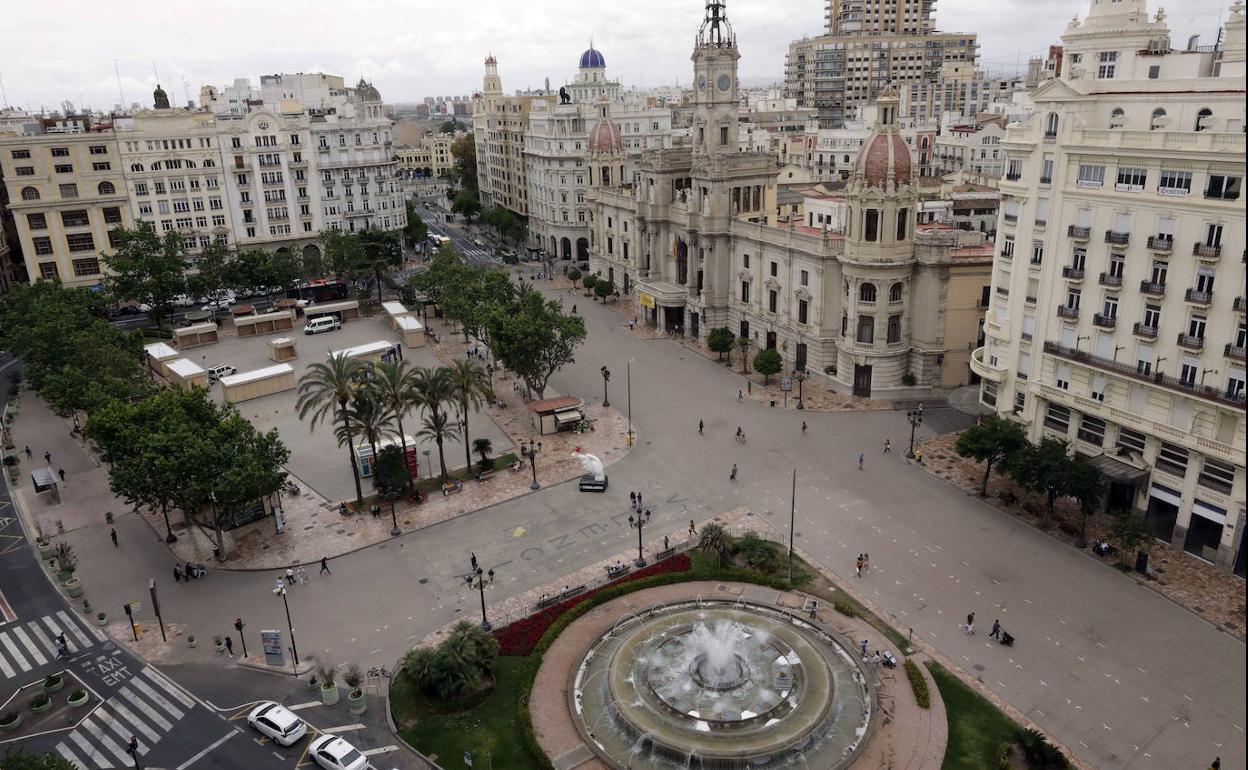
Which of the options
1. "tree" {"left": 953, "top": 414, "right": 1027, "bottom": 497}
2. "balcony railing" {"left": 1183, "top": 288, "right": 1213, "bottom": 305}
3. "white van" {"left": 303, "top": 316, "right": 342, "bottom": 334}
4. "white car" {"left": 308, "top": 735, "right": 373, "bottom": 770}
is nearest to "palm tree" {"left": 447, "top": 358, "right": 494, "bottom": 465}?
"white car" {"left": 308, "top": 735, "right": 373, "bottom": 770}

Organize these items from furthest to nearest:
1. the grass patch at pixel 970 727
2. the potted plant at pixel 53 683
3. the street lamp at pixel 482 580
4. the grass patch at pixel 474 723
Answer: the street lamp at pixel 482 580, the potted plant at pixel 53 683, the grass patch at pixel 474 723, the grass patch at pixel 970 727

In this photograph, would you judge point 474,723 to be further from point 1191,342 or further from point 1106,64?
point 1106,64

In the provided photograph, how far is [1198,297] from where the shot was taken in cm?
4628

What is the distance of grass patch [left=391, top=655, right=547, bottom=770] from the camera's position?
36.5m

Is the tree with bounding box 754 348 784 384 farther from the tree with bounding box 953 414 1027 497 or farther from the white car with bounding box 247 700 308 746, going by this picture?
the white car with bounding box 247 700 308 746

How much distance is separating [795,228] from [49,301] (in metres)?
73.3

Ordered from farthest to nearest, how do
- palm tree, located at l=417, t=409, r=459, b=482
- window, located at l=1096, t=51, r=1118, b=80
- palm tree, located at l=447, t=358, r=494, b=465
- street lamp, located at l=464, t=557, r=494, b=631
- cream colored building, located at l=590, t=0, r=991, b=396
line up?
cream colored building, located at l=590, t=0, r=991, b=396 < palm tree, located at l=447, t=358, r=494, b=465 < palm tree, located at l=417, t=409, r=459, b=482 < window, located at l=1096, t=51, r=1118, b=80 < street lamp, located at l=464, t=557, r=494, b=631

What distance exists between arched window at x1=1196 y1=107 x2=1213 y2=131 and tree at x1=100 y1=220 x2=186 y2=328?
99409 millimetres

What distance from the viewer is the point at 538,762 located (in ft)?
117

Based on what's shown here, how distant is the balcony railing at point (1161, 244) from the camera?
47.4 m

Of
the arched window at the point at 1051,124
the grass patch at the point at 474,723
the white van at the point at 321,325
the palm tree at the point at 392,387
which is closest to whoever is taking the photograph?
the grass patch at the point at 474,723

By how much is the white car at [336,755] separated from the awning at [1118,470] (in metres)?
44.2

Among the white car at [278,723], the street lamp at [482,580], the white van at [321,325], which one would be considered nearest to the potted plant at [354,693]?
the white car at [278,723]

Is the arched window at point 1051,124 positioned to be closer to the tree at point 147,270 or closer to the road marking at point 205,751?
the road marking at point 205,751
